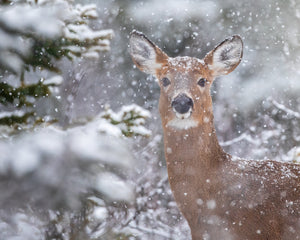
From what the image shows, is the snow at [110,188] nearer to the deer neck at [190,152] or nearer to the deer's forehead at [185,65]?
the deer neck at [190,152]

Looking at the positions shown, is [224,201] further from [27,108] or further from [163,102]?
[27,108]

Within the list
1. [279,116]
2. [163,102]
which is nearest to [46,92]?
[163,102]

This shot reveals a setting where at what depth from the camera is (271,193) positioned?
4.14 meters

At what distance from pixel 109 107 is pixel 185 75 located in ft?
6.56

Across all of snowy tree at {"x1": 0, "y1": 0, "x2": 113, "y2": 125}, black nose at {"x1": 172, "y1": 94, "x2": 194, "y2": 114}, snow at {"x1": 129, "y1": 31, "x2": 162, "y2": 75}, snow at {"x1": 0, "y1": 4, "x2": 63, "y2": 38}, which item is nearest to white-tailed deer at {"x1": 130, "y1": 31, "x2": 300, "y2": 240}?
black nose at {"x1": 172, "y1": 94, "x2": 194, "y2": 114}

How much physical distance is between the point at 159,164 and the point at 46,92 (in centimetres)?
418

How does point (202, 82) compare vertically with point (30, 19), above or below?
above

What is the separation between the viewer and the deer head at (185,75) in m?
4.14

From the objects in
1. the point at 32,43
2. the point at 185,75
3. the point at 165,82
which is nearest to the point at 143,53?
the point at 165,82

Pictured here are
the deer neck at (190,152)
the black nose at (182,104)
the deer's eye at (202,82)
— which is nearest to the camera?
the black nose at (182,104)

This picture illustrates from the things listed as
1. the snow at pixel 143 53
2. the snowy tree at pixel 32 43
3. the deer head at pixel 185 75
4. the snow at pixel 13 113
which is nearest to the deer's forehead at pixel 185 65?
the deer head at pixel 185 75

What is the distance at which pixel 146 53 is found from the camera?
4.77 metres

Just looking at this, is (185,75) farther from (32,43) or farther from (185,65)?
(32,43)

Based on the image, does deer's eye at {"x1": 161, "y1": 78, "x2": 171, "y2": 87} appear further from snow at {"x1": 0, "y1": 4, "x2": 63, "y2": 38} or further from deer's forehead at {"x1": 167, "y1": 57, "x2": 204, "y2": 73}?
snow at {"x1": 0, "y1": 4, "x2": 63, "y2": 38}
